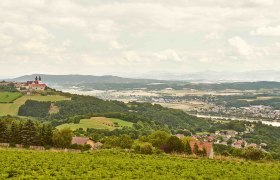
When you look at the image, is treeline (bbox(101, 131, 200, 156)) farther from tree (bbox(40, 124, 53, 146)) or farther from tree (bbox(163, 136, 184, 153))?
tree (bbox(40, 124, 53, 146))

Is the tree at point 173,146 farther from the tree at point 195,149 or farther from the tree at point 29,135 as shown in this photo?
the tree at point 29,135

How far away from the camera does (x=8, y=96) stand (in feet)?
578

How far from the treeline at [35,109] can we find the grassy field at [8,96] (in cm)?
959

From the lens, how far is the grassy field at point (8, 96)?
168450 millimetres

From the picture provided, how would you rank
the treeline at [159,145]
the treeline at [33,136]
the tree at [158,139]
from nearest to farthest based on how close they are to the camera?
the treeline at [159,145], the treeline at [33,136], the tree at [158,139]

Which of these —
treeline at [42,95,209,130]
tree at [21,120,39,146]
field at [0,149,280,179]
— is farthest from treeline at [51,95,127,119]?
field at [0,149,280,179]

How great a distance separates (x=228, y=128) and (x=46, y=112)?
7823 centimetres

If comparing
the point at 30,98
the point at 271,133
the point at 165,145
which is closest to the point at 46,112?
the point at 30,98

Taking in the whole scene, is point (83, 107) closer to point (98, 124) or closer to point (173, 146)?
point (98, 124)

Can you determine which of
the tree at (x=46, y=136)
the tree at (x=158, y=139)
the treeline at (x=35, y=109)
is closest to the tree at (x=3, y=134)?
the tree at (x=46, y=136)

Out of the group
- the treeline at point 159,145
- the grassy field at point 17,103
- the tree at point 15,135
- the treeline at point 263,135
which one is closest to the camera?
the treeline at point 159,145

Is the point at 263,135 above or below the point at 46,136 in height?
below

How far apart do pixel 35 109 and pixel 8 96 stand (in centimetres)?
2124

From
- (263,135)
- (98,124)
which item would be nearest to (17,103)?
(98,124)
